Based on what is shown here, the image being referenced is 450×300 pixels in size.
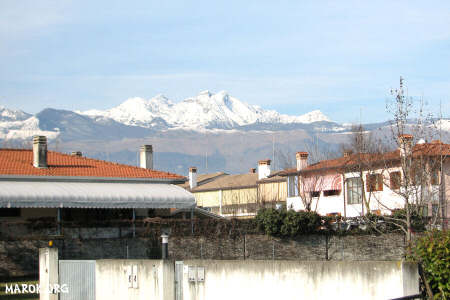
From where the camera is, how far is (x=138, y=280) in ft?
64.5

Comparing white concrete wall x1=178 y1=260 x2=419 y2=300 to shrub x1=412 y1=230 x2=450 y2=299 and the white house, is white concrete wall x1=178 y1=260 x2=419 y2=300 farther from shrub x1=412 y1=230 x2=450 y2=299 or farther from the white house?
the white house

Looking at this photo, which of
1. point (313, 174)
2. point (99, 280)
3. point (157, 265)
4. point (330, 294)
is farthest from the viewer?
point (313, 174)

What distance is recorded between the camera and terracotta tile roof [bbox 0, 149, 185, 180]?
137 ft

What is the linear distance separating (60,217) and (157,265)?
72.0 ft

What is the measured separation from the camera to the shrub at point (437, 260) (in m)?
13.0

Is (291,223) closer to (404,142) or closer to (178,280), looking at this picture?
(404,142)

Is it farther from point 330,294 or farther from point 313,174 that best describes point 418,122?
point 313,174

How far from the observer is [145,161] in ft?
177

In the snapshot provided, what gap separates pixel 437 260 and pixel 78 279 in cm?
1160

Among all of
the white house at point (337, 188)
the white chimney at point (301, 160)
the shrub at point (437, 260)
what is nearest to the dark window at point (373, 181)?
the white house at point (337, 188)

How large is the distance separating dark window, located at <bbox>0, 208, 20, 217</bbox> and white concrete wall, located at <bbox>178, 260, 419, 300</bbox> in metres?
23.0

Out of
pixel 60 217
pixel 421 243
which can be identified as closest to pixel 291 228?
pixel 60 217

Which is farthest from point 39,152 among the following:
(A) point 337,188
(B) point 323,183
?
(B) point 323,183

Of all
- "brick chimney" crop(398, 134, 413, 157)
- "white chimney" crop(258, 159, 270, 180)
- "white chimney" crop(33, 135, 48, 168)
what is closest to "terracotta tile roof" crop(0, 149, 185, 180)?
"white chimney" crop(33, 135, 48, 168)
